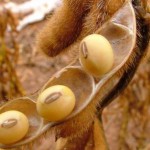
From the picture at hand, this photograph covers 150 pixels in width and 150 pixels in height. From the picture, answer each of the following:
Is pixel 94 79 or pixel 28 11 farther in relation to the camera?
pixel 28 11

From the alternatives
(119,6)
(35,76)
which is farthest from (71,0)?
(35,76)

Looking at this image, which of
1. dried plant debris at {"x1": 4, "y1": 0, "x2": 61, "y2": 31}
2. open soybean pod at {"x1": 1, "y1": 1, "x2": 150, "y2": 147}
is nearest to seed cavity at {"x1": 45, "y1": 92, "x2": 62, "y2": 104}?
open soybean pod at {"x1": 1, "y1": 1, "x2": 150, "y2": 147}

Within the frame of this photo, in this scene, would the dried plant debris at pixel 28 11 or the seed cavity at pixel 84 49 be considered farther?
the dried plant debris at pixel 28 11

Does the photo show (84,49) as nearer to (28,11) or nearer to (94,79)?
(94,79)

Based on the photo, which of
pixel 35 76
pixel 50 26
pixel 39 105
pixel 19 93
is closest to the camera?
pixel 39 105

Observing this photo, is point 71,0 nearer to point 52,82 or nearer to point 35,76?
point 52,82

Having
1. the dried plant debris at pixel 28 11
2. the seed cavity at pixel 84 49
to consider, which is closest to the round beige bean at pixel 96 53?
the seed cavity at pixel 84 49

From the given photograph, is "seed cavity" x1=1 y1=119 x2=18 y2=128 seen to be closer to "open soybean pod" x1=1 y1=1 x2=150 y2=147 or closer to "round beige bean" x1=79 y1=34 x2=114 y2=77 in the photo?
"open soybean pod" x1=1 y1=1 x2=150 y2=147

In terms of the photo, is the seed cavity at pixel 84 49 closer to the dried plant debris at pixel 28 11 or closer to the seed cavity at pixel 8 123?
the seed cavity at pixel 8 123

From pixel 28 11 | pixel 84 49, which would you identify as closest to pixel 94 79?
pixel 84 49
